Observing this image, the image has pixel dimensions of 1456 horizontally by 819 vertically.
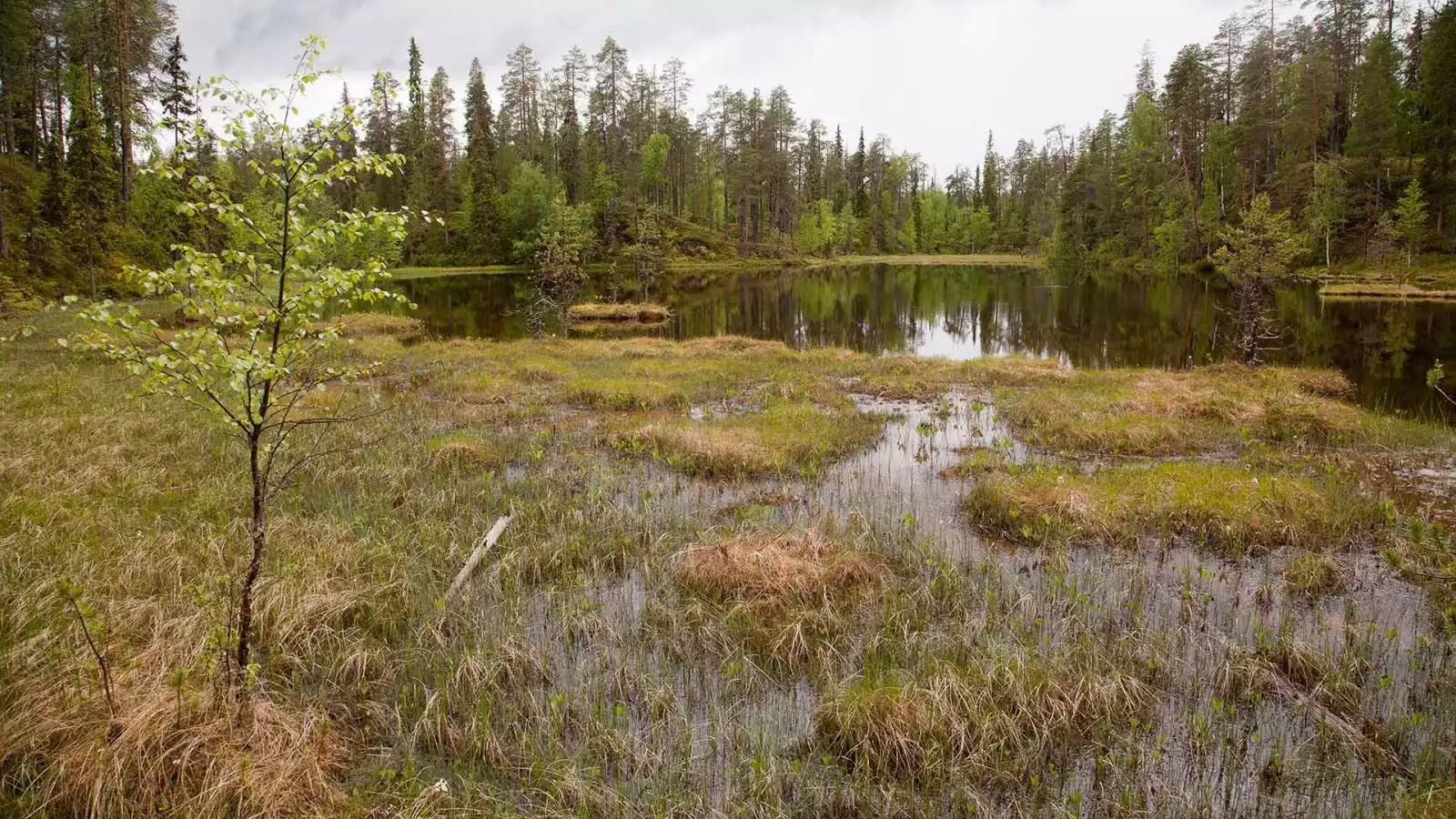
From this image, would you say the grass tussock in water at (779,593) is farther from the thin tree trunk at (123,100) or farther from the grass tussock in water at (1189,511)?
the thin tree trunk at (123,100)

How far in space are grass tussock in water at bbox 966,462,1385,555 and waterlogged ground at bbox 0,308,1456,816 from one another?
2.5 inches

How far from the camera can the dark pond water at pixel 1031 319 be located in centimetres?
2727

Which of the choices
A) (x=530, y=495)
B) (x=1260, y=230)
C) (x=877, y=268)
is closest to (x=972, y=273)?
(x=877, y=268)

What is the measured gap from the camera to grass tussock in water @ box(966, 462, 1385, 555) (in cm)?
999

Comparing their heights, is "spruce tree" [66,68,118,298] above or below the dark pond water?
above

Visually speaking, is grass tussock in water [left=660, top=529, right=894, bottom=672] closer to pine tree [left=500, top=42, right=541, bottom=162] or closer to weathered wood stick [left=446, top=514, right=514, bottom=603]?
weathered wood stick [left=446, top=514, right=514, bottom=603]

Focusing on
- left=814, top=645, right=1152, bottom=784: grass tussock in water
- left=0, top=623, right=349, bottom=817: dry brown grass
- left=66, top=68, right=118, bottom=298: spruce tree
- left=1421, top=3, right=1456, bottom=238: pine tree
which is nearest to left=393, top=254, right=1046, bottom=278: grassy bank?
left=66, top=68, right=118, bottom=298: spruce tree

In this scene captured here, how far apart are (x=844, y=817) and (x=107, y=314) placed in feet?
19.3

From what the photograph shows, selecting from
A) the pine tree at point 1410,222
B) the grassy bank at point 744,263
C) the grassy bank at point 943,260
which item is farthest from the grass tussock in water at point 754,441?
the grassy bank at point 943,260

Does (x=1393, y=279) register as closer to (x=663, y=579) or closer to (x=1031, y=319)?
(x=1031, y=319)

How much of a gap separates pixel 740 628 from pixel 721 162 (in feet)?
349

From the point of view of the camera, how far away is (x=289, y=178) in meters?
5.17

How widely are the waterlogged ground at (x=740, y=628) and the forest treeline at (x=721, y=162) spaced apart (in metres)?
4.26

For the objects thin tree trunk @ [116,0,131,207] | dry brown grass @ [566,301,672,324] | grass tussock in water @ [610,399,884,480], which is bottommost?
grass tussock in water @ [610,399,884,480]
